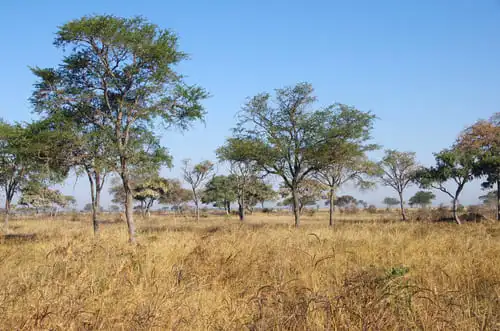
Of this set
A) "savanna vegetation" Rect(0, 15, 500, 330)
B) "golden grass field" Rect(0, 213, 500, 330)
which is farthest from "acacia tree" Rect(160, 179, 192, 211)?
"golden grass field" Rect(0, 213, 500, 330)

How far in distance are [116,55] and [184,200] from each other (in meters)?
66.5

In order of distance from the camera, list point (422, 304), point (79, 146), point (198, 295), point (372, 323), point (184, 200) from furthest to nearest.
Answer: point (184, 200)
point (79, 146)
point (198, 295)
point (422, 304)
point (372, 323)

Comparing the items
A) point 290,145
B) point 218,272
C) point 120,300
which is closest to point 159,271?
point 218,272

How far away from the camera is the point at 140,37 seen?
12.5 metres

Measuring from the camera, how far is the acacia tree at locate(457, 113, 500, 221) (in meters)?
30.1

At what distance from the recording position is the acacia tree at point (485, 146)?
30.1 m

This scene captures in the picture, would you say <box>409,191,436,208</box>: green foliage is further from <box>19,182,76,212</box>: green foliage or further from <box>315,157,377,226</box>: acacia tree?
<box>19,182,76,212</box>: green foliage

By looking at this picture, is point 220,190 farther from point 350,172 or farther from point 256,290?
point 256,290

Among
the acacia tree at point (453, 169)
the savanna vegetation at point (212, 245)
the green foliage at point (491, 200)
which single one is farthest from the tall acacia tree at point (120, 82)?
the green foliage at point (491, 200)

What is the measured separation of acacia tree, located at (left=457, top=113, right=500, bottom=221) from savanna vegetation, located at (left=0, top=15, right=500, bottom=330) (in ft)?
0.46

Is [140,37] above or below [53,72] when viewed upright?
above

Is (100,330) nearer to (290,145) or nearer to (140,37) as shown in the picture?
(140,37)

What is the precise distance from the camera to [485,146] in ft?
111

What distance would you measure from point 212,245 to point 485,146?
37.3 meters
